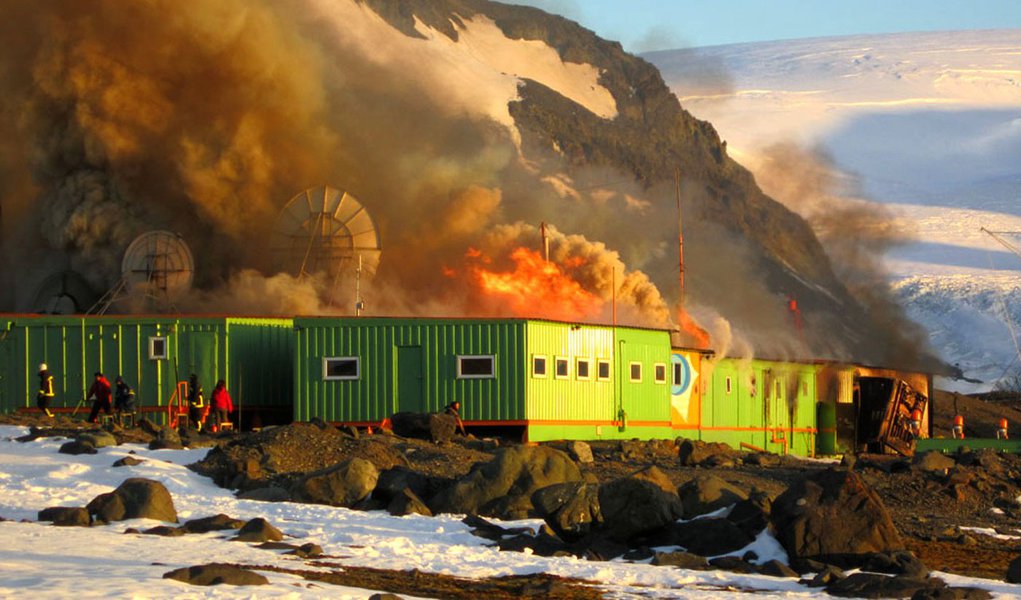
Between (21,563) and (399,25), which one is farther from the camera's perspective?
(399,25)

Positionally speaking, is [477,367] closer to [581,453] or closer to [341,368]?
[341,368]

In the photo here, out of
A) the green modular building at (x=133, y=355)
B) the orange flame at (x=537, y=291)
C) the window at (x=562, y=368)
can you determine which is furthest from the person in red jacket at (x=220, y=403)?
the orange flame at (x=537, y=291)

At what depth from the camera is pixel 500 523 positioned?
81.4 ft

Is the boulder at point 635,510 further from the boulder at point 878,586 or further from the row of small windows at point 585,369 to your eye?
the row of small windows at point 585,369

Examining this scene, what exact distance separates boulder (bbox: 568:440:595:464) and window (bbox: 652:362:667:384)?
39.4 feet

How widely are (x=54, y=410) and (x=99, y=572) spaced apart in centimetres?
2786

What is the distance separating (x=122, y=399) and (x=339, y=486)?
16.0 metres

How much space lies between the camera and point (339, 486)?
26.9 metres

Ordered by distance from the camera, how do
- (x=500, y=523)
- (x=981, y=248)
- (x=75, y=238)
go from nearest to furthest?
(x=500, y=523)
(x=75, y=238)
(x=981, y=248)

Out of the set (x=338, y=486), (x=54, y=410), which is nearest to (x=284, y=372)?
(x=54, y=410)

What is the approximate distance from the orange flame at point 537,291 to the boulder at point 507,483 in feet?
98.5

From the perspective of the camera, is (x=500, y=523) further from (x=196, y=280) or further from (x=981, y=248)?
(x=981, y=248)

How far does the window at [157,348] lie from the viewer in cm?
A: 4550

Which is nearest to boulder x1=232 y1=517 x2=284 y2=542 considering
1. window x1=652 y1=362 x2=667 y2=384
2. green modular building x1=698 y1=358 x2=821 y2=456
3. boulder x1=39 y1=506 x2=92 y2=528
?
boulder x1=39 y1=506 x2=92 y2=528
